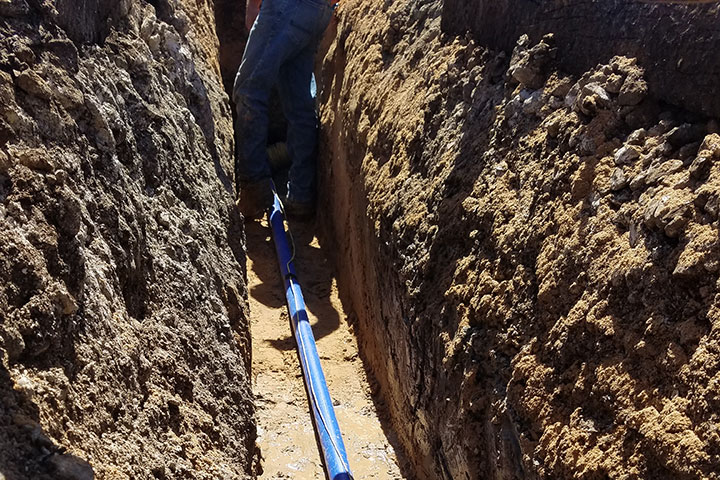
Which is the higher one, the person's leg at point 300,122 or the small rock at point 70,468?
the person's leg at point 300,122

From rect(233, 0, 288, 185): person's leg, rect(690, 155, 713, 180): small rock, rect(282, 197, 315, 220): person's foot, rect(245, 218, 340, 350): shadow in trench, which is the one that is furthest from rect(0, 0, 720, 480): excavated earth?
rect(282, 197, 315, 220): person's foot

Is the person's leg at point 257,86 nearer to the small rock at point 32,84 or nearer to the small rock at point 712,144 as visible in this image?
the small rock at point 32,84

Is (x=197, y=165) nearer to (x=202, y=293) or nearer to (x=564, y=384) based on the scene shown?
(x=202, y=293)

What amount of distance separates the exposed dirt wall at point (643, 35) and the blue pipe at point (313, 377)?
4.95ft

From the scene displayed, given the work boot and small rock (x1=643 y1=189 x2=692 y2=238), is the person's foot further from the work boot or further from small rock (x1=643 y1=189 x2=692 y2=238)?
small rock (x1=643 y1=189 x2=692 y2=238)

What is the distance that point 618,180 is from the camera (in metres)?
1.77

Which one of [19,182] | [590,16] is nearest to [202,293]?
[19,182]

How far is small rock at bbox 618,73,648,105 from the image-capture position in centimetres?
184

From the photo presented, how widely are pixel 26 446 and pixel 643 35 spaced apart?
1.81m

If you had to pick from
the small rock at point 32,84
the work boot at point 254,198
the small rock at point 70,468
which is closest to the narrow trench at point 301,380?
the work boot at point 254,198

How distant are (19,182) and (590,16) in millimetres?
1703

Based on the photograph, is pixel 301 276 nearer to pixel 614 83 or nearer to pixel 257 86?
pixel 257 86

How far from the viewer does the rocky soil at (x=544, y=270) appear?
1.48m

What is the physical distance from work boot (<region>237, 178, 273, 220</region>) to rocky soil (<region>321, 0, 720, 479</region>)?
1.42m
